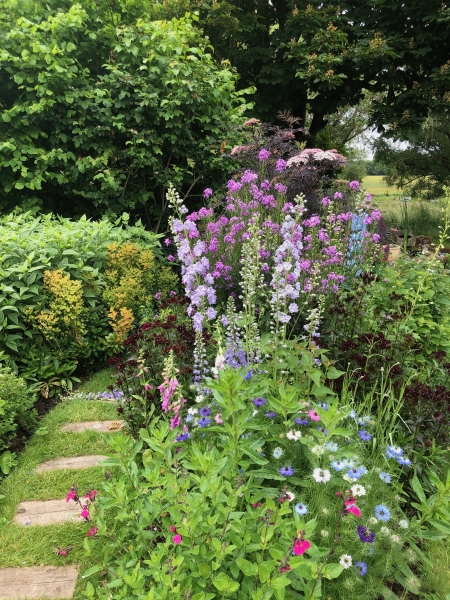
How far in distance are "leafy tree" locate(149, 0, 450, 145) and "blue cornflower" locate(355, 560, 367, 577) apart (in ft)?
25.0

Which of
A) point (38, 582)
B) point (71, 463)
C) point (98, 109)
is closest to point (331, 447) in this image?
point (38, 582)

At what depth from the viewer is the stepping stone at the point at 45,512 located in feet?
7.70

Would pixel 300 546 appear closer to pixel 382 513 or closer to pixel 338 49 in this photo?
pixel 382 513

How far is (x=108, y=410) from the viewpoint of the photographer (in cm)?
341

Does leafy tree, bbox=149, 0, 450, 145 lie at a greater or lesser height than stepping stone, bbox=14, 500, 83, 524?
greater

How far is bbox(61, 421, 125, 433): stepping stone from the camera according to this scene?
10.3 feet

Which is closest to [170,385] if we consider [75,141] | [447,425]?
[447,425]

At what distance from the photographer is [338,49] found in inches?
304

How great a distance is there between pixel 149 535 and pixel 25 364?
8.37ft

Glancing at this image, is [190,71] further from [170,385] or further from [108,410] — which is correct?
[170,385]

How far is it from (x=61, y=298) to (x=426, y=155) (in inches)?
429

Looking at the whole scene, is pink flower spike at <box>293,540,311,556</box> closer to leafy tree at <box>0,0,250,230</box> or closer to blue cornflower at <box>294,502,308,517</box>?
blue cornflower at <box>294,502,308,517</box>

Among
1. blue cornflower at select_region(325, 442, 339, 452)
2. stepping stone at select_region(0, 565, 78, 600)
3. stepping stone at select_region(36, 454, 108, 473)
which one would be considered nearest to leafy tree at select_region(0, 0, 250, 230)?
stepping stone at select_region(36, 454, 108, 473)

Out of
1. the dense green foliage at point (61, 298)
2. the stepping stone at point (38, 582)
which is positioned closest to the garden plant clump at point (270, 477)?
the stepping stone at point (38, 582)
